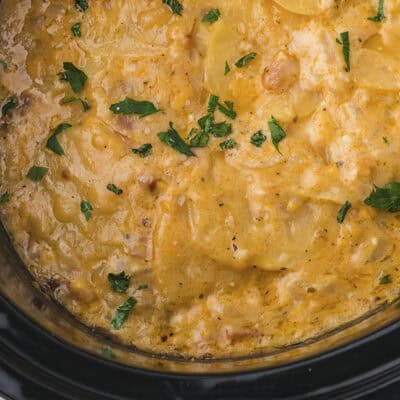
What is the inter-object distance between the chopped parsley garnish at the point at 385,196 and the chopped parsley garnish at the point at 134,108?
0.91m

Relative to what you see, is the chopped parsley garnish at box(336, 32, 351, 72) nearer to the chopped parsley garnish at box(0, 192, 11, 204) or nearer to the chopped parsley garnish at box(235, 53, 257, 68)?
the chopped parsley garnish at box(235, 53, 257, 68)

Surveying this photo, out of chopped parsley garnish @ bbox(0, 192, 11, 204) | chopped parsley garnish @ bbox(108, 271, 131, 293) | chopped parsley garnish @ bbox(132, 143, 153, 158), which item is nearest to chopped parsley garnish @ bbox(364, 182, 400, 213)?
chopped parsley garnish @ bbox(132, 143, 153, 158)

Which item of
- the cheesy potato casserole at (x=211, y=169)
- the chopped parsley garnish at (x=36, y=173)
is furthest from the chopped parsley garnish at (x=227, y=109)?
the chopped parsley garnish at (x=36, y=173)

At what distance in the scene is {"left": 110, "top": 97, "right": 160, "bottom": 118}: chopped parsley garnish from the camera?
9.84 feet

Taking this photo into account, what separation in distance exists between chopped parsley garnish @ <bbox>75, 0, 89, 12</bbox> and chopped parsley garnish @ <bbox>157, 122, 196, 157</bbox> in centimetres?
60

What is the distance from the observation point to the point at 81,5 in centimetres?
307

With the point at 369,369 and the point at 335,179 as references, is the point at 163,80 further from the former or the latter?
the point at 369,369

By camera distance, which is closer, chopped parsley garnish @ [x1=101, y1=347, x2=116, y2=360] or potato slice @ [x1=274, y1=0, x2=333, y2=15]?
chopped parsley garnish @ [x1=101, y1=347, x2=116, y2=360]

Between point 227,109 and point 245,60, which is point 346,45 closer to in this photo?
point 245,60

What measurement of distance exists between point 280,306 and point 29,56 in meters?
1.43

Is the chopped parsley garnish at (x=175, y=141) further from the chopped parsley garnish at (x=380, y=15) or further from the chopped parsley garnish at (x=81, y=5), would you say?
the chopped parsley garnish at (x=380, y=15)

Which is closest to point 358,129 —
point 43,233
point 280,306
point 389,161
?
point 389,161

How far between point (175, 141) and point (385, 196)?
857mm

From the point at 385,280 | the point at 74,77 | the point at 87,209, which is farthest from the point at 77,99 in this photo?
the point at 385,280
